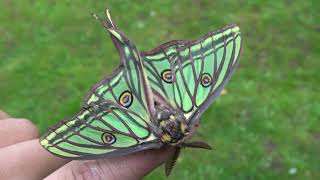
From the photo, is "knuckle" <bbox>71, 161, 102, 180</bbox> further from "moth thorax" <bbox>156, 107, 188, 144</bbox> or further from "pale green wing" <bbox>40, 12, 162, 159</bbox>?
"moth thorax" <bbox>156, 107, 188, 144</bbox>

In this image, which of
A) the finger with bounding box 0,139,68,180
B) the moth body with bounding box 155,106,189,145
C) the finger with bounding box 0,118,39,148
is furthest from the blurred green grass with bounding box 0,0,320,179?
the moth body with bounding box 155,106,189,145

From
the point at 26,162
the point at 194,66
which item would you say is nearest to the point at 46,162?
the point at 26,162

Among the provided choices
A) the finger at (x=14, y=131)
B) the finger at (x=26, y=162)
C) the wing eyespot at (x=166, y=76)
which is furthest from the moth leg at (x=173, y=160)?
the finger at (x=14, y=131)

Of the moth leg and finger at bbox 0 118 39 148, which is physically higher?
finger at bbox 0 118 39 148

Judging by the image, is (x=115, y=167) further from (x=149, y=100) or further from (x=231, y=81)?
(x=231, y=81)

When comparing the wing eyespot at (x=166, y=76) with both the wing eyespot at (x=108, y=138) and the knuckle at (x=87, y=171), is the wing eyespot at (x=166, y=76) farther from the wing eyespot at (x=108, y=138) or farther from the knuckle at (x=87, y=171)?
the knuckle at (x=87, y=171)

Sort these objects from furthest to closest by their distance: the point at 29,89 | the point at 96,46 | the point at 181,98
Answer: the point at 96,46 → the point at 29,89 → the point at 181,98

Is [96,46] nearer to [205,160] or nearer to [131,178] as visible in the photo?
[205,160]

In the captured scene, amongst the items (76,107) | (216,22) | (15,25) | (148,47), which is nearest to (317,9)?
(216,22)
